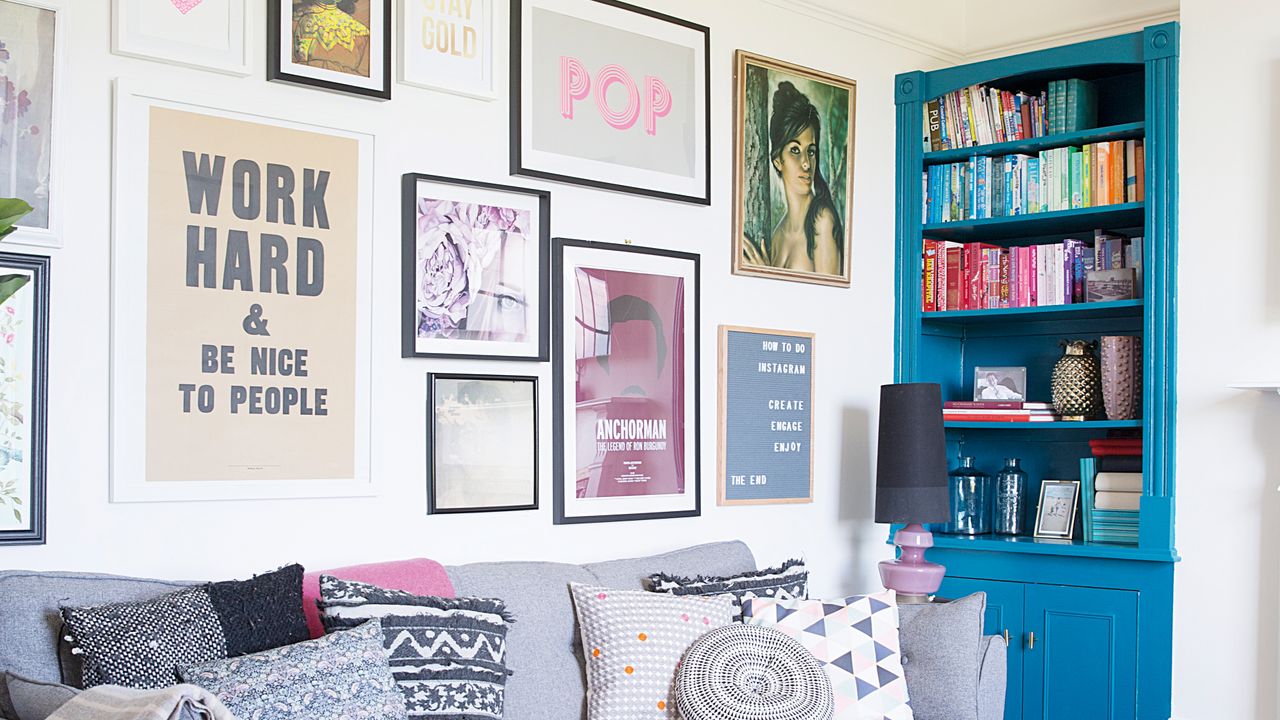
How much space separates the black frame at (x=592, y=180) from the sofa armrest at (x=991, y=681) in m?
1.55

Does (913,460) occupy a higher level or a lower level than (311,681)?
higher

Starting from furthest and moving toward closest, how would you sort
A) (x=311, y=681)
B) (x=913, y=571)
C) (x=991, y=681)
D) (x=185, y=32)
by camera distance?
(x=913, y=571) < (x=991, y=681) < (x=185, y=32) < (x=311, y=681)

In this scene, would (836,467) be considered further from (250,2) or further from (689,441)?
(250,2)

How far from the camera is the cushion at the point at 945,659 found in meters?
3.04

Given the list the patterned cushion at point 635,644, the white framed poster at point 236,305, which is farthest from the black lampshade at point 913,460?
the white framed poster at point 236,305

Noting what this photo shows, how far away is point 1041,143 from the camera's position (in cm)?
420

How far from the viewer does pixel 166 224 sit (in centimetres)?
274

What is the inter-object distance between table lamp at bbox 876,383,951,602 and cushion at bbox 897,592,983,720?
0.71m

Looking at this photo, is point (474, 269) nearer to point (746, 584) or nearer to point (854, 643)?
point (746, 584)

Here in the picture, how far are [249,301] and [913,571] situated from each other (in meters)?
2.17

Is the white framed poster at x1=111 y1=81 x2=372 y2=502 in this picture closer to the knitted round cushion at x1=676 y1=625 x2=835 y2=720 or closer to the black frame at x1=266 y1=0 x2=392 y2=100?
the black frame at x1=266 y1=0 x2=392 y2=100

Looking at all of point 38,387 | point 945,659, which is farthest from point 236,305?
point 945,659

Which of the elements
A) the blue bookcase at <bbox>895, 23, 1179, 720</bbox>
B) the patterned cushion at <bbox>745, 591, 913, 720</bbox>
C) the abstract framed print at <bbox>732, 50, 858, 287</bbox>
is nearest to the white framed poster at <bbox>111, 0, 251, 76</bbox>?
the abstract framed print at <bbox>732, 50, 858, 287</bbox>

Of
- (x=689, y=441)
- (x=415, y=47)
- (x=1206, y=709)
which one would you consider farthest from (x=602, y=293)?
(x=1206, y=709)
